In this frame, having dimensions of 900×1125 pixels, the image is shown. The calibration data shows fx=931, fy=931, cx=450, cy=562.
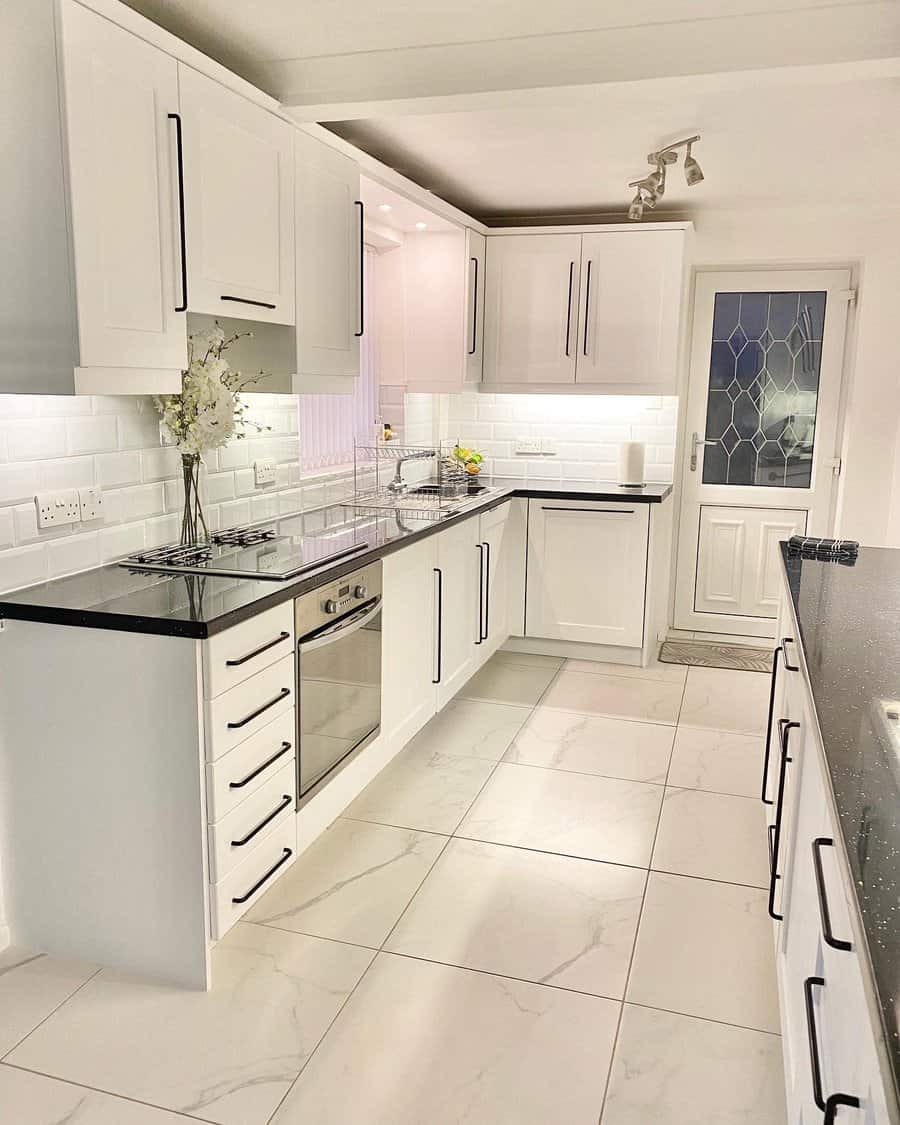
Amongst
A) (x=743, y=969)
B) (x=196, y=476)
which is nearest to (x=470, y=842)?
(x=743, y=969)

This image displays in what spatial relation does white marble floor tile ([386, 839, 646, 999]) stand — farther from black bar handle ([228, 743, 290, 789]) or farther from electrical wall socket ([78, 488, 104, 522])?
electrical wall socket ([78, 488, 104, 522])

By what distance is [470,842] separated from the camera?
296cm

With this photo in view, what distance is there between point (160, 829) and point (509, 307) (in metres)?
3.55

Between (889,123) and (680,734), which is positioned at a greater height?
(889,123)

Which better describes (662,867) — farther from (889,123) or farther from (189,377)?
(889,123)

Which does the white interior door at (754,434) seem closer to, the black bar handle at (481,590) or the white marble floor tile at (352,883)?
the black bar handle at (481,590)

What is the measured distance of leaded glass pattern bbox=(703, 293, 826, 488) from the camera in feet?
16.8

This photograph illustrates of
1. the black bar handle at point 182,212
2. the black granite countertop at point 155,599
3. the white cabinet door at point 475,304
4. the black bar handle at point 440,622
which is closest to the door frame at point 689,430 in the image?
the white cabinet door at point 475,304

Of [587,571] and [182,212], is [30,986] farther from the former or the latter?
[587,571]

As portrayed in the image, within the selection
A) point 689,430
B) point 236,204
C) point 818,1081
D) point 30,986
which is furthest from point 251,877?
point 689,430

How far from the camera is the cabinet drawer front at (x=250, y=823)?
84.7 inches

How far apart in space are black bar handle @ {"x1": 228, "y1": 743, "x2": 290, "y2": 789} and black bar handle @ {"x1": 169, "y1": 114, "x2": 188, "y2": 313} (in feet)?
3.73

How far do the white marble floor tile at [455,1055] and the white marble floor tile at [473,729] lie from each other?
140 cm

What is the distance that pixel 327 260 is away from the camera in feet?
10.2
